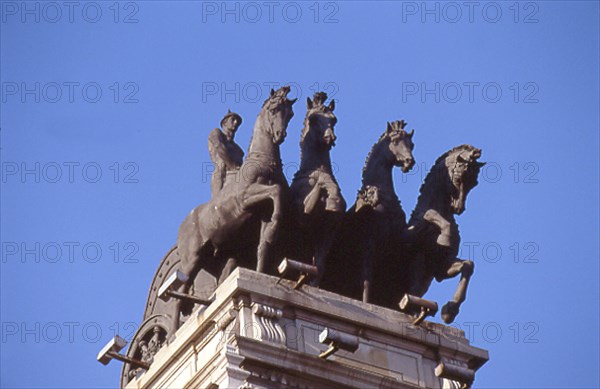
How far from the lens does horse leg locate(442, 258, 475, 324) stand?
51594 mm

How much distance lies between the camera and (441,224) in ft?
172

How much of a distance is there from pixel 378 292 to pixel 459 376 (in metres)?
4.06

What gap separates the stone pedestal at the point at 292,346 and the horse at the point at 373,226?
198 cm

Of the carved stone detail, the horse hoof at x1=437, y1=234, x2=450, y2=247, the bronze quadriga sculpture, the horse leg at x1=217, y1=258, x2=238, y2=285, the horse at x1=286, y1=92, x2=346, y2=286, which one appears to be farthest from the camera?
the horse hoof at x1=437, y1=234, x2=450, y2=247

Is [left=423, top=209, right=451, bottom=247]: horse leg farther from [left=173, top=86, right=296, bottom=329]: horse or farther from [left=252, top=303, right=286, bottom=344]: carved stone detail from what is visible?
[left=252, top=303, right=286, bottom=344]: carved stone detail

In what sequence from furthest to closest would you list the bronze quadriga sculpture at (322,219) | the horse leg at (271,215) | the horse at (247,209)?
1. the bronze quadriga sculpture at (322,219)
2. the horse at (247,209)
3. the horse leg at (271,215)

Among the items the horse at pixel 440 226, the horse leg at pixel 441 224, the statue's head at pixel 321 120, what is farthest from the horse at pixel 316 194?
the horse leg at pixel 441 224

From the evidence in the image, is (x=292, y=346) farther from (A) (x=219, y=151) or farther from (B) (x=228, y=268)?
(A) (x=219, y=151)

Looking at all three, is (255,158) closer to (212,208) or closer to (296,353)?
(212,208)

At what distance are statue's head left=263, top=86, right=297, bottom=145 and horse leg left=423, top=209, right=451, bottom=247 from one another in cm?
394

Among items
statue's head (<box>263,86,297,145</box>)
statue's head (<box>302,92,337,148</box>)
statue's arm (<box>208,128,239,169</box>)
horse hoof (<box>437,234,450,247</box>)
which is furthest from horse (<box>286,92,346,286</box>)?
horse hoof (<box>437,234,450,247</box>)

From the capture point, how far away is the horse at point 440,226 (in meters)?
52.5

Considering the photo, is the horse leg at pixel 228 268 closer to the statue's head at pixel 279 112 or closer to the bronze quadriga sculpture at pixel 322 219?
the bronze quadriga sculpture at pixel 322 219

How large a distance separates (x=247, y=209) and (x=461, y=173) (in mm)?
5251
